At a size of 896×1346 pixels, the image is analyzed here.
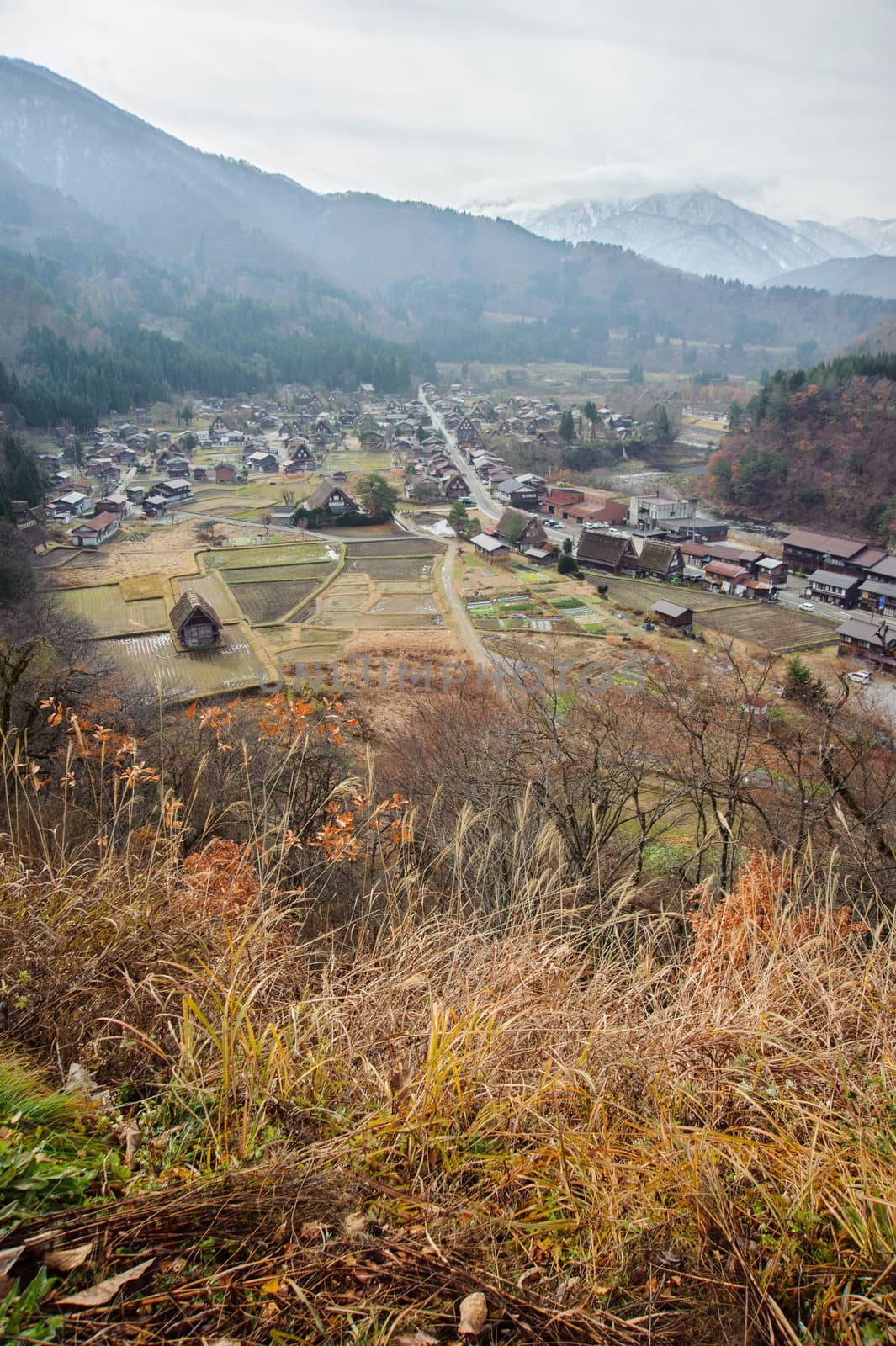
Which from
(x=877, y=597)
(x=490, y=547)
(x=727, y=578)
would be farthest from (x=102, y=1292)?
(x=877, y=597)

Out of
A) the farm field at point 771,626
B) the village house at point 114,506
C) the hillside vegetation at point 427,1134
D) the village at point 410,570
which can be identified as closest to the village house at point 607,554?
the village at point 410,570

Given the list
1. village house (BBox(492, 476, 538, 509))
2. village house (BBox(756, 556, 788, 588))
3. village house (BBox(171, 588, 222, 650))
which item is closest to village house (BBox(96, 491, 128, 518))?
village house (BBox(171, 588, 222, 650))

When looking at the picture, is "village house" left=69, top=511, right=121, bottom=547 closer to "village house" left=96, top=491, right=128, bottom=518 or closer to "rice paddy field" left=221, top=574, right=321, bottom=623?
"village house" left=96, top=491, right=128, bottom=518

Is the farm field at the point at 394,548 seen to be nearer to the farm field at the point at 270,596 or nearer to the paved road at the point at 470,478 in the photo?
the farm field at the point at 270,596

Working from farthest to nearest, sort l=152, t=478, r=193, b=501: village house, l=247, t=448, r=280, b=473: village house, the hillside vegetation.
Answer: l=247, t=448, r=280, b=473: village house
l=152, t=478, r=193, b=501: village house
the hillside vegetation

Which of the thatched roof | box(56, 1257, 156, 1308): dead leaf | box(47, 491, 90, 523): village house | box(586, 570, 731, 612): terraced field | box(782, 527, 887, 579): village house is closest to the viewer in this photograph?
box(56, 1257, 156, 1308): dead leaf
